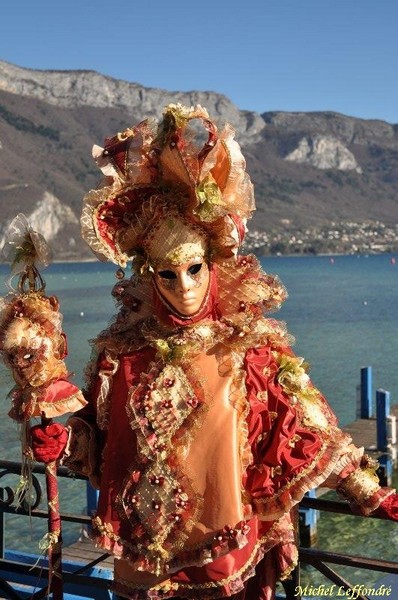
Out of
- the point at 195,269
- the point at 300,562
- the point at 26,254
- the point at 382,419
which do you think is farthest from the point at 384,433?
the point at 26,254

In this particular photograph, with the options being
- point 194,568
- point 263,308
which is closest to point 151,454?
point 194,568

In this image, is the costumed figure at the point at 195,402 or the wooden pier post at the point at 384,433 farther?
the wooden pier post at the point at 384,433

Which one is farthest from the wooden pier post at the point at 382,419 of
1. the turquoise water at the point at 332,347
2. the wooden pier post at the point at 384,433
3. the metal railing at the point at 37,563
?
the metal railing at the point at 37,563

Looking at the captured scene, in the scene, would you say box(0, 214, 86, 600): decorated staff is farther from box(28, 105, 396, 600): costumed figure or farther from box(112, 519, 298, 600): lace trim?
box(112, 519, 298, 600): lace trim

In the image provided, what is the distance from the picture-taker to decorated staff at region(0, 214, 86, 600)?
2896 mm

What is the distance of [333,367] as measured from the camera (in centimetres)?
2673

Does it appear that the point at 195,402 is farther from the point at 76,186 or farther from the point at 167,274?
the point at 76,186

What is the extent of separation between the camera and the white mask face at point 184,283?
312 centimetres

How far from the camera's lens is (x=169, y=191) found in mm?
3184

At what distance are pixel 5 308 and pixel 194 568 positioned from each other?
3.94ft

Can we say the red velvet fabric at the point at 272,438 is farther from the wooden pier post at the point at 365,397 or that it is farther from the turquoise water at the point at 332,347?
the wooden pier post at the point at 365,397

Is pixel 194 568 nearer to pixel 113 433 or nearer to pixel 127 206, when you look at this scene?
pixel 113 433

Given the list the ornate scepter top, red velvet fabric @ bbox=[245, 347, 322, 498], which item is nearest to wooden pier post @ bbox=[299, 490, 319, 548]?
red velvet fabric @ bbox=[245, 347, 322, 498]

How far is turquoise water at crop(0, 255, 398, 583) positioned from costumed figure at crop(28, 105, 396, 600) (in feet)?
1.78
